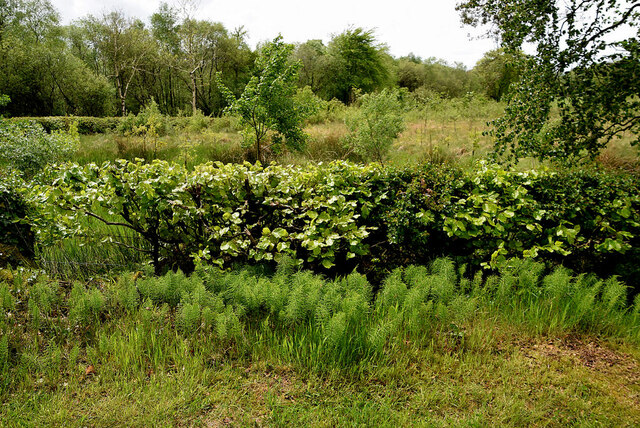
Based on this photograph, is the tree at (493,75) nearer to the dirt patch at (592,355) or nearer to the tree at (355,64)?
the tree at (355,64)

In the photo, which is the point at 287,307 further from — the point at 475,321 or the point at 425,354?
the point at 475,321

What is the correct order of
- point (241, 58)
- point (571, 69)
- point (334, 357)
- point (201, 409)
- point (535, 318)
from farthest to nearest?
point (241, 58) < point (571, 69) < point (535, 318) < point (334, 357) < point (201, 409)

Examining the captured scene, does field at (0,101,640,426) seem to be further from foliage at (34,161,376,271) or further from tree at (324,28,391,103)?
tree at (324,28,391,103)

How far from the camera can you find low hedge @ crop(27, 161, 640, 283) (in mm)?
3432

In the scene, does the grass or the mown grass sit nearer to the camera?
the mown grass

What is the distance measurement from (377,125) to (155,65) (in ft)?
116

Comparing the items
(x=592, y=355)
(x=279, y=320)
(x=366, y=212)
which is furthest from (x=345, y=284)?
(x=592, y=355)

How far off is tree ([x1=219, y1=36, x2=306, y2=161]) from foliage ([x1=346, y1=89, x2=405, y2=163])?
158 cm

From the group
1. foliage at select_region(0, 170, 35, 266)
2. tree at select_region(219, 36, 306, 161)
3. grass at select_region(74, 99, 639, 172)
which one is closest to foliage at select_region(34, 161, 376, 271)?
foliage at select_region(0, 170, 35, 266)

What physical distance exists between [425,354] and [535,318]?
1.06 m


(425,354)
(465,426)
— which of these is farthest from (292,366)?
(465,426)

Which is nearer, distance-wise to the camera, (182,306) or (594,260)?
(182,306)

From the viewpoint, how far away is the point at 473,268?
12.5 ft

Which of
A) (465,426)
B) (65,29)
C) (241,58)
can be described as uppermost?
(65,29)
